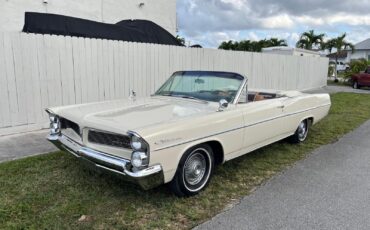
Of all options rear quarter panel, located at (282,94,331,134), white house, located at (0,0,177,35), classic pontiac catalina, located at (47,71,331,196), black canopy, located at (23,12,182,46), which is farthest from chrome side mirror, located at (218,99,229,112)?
white house, located at (0,0,177,35)

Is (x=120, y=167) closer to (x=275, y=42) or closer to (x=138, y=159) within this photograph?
(x=138, y=159)

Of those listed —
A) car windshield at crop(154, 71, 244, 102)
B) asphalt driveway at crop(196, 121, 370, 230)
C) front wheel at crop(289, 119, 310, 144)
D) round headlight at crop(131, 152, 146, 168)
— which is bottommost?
asphalt driveway at crop(196, 121, 370, 230)

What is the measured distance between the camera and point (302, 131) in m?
6.36

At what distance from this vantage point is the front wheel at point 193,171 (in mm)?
3633

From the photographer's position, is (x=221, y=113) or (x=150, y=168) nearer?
(x=150, y=168)

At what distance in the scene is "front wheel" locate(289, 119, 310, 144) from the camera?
619cm

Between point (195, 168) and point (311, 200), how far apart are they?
4.62 ft

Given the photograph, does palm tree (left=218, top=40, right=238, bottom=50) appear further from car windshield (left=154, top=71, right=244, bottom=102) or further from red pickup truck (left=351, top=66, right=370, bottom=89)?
car windshield (left=154, top=71, right=244, bottom=102)

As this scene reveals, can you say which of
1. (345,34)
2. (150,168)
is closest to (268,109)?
(150,168)

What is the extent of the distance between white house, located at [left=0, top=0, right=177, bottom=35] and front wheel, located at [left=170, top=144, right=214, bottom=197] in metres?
8.74

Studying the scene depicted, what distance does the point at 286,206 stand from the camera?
144 inches

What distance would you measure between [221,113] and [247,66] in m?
9.37

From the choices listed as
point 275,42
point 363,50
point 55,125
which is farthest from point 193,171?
point 363,50

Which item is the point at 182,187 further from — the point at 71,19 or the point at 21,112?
the point at 71,19
